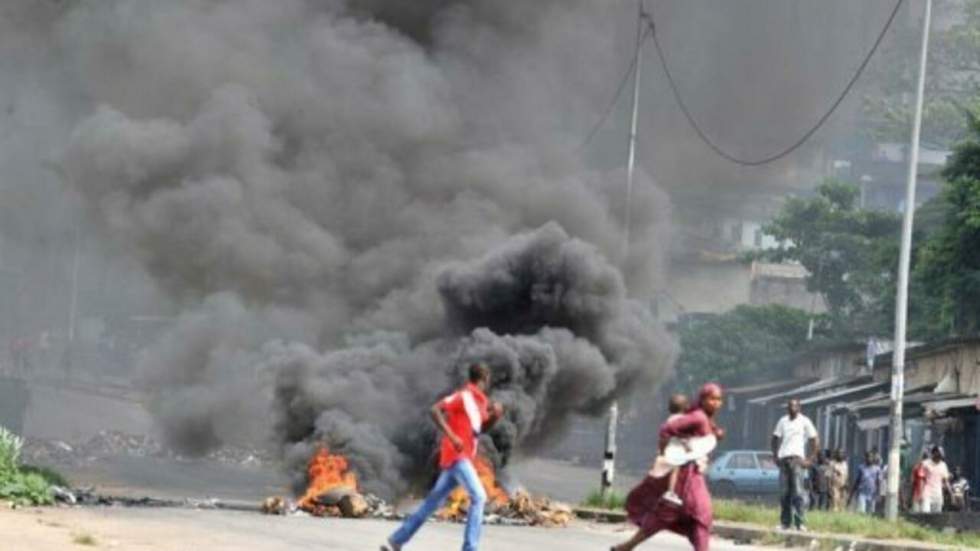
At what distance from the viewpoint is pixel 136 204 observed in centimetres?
3578


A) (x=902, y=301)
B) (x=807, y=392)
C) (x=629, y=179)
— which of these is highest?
(x=629, y=179)

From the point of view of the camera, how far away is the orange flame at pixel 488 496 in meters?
26.2

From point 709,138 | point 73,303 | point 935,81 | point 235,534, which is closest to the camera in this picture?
point 235,534

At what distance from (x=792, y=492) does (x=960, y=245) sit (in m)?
19.6

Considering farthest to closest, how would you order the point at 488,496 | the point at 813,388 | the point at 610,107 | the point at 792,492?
the point at 813,388 → the point at 610,107 → the point at 488,496 → the point at 792,492

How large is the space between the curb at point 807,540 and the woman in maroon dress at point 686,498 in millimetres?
8467

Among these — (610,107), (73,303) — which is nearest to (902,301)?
(610,107)

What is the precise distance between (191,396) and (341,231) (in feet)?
14.5

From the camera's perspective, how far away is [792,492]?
83.2ft

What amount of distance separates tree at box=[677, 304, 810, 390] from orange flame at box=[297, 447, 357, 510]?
35472mm

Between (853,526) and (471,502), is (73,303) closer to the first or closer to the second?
(853,526)

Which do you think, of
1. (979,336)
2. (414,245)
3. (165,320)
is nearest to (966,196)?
(979,336)

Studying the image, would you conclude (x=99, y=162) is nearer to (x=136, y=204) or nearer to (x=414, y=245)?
(x=136, y=204)

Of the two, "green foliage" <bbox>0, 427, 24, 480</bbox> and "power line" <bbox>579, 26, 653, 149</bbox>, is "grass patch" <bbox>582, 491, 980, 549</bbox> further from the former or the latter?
"power line" <bbox>579, 26, 653, 149</bbox>
